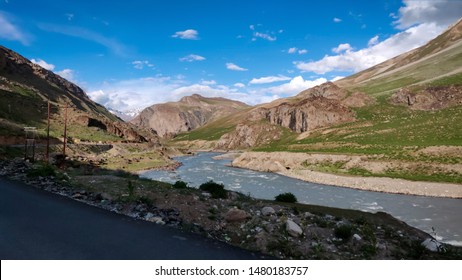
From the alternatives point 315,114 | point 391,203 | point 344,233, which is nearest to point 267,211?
point 344,233

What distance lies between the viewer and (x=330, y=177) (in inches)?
2653

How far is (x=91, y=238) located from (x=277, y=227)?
7763 millimetres

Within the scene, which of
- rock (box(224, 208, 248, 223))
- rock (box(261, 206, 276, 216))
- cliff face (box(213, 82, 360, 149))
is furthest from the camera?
cliff face (box(213, 82, 360, 149))

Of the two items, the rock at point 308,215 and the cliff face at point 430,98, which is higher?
the cliff face at point 430,98

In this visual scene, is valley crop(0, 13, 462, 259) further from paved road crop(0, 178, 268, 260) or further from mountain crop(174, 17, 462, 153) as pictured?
paved road crop(0, 178, 268, 260)

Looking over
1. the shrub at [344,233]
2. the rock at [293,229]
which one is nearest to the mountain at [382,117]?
the shrub at [344,233]

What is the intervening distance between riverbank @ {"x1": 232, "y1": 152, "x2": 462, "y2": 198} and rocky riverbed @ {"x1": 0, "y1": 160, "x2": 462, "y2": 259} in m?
36.6

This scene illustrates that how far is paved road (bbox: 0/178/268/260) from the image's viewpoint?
10984 millimetres

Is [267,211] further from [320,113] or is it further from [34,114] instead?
[320,113]

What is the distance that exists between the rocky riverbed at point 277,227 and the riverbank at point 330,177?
3656cm

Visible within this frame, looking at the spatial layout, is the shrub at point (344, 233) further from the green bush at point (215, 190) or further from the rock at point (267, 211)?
the green bush at point (215, 190)

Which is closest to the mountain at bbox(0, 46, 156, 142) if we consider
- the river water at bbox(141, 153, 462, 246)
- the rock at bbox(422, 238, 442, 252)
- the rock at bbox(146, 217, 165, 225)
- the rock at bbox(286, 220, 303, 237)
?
the river water at bbox(141, 153, 462, 246)

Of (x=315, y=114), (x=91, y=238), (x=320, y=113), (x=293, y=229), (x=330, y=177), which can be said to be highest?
(x=320, y=113)

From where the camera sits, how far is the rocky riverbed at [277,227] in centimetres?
1268
